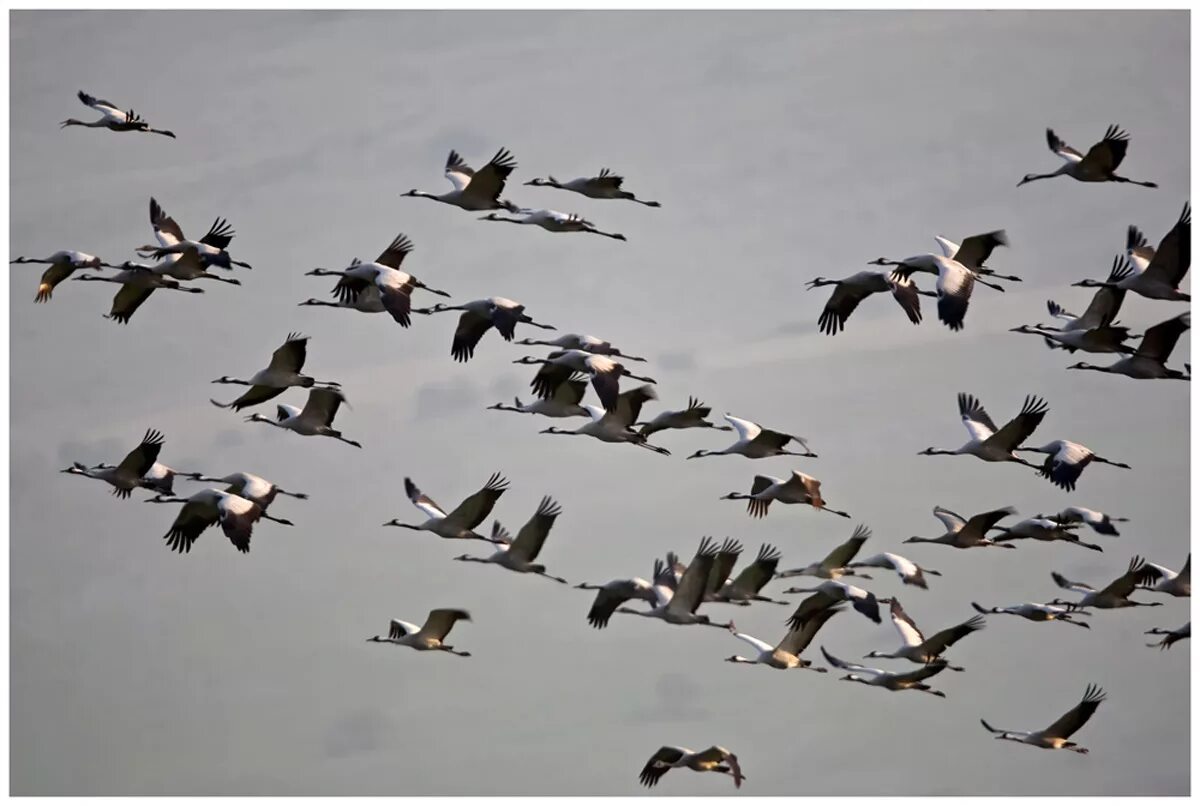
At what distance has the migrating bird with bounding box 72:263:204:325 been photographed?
164 feet

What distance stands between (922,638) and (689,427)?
16.2 ft

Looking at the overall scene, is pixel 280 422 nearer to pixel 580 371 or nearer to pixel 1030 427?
pixel 580 371

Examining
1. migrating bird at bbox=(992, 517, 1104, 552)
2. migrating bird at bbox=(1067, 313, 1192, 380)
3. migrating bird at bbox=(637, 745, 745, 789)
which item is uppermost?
migrating bird at bbox=(1067, 313, 1192, 380)

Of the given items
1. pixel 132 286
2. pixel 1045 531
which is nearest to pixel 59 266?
pixel 132 286

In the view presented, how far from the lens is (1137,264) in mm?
49438

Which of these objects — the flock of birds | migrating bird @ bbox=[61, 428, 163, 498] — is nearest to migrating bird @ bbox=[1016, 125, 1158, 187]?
the flock of birds

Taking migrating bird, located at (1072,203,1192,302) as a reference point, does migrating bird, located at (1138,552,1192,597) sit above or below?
below

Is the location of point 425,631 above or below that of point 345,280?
below

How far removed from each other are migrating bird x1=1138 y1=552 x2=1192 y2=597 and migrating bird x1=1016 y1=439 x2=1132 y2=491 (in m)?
2.74

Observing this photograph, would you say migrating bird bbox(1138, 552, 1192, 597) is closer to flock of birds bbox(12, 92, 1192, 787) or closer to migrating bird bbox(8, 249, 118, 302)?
flock of birds bbox(12, 92, 1192, 787)

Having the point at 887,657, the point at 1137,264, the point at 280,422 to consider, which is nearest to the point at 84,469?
the point at 280,422

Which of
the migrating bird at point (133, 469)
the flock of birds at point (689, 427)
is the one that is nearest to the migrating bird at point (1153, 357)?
the flock of birds at point (689, 427)

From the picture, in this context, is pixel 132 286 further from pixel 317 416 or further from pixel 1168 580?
pixel 1168 580

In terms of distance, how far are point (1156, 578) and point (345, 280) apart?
13.4m
